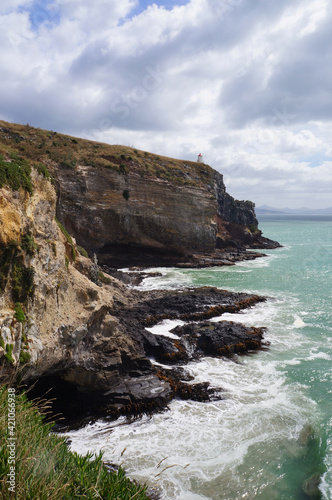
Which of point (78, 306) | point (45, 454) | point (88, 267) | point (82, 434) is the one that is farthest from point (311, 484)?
point (88, 267)

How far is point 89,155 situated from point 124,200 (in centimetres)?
725

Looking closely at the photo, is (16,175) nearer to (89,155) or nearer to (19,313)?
(19,313)

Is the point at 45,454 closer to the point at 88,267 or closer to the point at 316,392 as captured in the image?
the point at 316,392

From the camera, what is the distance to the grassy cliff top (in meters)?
37.0

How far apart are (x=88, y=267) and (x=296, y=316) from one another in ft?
45.0

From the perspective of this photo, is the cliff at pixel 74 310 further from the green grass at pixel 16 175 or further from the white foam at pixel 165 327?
the white foam at pixel 165 327

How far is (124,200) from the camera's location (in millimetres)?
40469

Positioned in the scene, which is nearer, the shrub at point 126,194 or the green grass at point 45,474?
the green grass at point 45,474

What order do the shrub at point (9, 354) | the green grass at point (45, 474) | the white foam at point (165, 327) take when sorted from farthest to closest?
the white foam at point (165, 327) < the shrub at point (9, 354) < the green grass at point (45, 474)

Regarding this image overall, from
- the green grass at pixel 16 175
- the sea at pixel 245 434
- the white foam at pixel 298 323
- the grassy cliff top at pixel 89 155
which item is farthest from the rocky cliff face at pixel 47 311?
the grassy cliff top at pixel 89 155

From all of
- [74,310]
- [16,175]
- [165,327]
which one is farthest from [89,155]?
[74,310]

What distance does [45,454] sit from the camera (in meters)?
5.39

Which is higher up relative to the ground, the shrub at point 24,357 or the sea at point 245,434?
the shrub at point 24,357

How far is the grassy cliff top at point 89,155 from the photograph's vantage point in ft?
121
